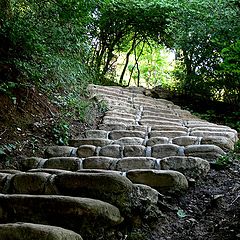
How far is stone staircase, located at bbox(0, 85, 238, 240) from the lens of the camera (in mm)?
2066

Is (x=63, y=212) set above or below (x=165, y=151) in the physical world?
below

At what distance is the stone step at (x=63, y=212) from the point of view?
2.06m

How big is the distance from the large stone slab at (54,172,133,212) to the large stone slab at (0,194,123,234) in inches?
4.4

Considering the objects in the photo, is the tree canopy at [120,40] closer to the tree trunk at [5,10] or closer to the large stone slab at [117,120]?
the tree trunk at [5,10]

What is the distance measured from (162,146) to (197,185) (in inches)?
35.7

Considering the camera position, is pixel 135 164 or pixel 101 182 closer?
pixel 101 182

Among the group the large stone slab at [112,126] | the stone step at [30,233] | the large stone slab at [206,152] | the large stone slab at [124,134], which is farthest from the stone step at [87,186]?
the large stone slab at [112,126]

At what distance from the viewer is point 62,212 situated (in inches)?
81.4

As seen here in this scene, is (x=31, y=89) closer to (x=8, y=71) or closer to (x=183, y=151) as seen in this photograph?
(x=8, y=71)

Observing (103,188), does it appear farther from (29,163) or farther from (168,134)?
(168,134)

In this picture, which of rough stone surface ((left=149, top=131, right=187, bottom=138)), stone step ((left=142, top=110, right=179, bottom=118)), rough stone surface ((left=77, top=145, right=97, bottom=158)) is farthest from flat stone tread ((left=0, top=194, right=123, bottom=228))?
stone step ((left=142, top=110, right=179, bottom=118))

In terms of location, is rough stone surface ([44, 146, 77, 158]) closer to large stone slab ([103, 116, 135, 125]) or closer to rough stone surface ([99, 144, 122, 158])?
rough stone surface ([99, 144, 122, 158])

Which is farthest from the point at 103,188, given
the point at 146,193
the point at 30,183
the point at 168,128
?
the point at 168,128

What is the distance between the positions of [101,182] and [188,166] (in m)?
1.01
